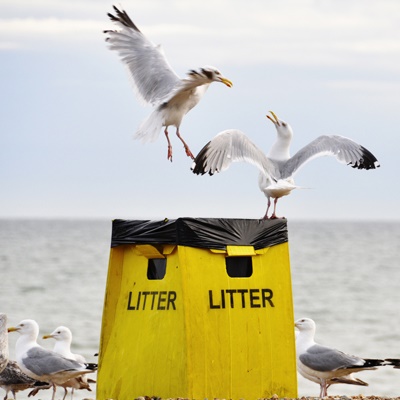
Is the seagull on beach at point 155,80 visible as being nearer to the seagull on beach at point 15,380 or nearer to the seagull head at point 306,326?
the seagull head at point 306,326

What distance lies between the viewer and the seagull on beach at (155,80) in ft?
28.5

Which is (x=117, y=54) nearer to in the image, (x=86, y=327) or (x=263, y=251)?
(x=263, y=251)

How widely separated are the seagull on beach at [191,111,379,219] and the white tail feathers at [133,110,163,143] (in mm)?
833

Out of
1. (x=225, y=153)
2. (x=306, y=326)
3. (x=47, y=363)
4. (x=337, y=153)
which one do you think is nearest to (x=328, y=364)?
(x=306, y=326)

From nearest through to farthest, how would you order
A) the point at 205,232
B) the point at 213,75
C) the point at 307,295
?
the point at 205,232 < the point at 213,75 < the point at 307,295

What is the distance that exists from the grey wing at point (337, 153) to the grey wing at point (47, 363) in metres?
2.45

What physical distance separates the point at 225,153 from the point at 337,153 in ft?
4.34

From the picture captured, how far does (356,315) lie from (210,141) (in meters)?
15.0

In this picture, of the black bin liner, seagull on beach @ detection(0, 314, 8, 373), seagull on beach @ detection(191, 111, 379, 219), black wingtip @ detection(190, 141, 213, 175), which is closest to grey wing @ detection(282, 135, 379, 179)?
seagull on beach @ detection(191, 111, 379, 219)

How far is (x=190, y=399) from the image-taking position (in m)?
6.69

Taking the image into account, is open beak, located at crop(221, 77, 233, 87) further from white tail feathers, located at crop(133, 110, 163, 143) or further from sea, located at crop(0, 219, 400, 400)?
sea, located at crop(0, 219, 400, 400)

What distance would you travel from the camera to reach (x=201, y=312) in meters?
6.79

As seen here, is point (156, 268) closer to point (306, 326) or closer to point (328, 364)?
point (328, 364)

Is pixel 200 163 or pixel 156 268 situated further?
pixel 200 163
